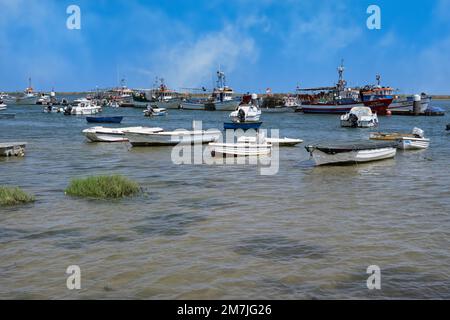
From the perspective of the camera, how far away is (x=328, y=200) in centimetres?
1625

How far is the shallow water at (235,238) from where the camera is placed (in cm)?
899

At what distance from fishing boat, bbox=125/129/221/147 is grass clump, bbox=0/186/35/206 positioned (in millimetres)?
16729

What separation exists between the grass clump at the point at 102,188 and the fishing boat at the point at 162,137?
15.5 meters

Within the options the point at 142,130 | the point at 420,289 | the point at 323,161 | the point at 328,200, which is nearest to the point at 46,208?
the point at 328,200

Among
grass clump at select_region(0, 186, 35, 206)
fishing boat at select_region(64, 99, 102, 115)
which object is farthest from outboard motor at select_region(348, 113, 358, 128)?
grass clump at select_region(0, 186, 35, 206)

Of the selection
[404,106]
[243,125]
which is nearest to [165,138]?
[243,125]

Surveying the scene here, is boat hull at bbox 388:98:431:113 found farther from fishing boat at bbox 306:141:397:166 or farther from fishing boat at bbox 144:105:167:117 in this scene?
fishing boat at bbox 306:141:397:166

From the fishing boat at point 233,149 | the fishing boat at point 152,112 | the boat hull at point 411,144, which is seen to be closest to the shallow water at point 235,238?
the fishing boat at point 233,149

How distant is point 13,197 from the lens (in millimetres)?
14867

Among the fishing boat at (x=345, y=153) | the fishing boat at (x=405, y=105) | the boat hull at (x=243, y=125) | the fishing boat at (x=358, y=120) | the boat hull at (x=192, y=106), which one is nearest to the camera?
the fishing boat at (x=345, y=153)

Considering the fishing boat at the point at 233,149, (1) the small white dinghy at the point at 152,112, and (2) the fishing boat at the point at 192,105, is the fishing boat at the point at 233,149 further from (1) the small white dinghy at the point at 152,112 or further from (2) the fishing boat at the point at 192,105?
(2) the fishing boat at the point at 192,105

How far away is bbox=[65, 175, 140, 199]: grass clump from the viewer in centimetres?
1584

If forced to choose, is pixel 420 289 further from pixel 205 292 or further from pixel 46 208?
pixel 46 208

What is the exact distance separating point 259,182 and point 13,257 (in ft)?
35.1
